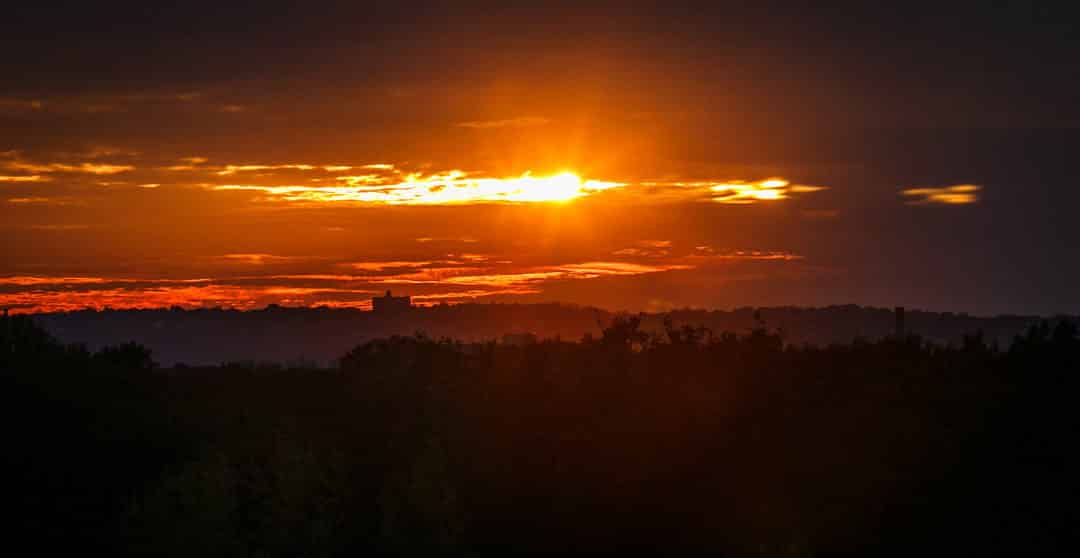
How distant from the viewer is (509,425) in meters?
38.5

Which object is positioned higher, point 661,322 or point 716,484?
point 661,322

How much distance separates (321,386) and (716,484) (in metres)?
14.4

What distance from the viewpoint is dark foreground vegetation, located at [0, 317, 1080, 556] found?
32812 millimetres

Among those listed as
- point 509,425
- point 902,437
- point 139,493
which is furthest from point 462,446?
point 902,437

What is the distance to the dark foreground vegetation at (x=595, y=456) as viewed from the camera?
32812mm

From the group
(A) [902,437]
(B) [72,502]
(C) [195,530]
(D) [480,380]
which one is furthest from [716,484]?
(B) [72,502]

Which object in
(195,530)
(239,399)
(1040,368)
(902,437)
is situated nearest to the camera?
(195,530)

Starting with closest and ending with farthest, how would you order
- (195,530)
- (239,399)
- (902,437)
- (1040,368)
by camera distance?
(195,530) → (902,437) → (1040,368) → (239,399)

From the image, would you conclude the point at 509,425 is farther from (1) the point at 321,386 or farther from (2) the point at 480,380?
(1) the point at 321,386

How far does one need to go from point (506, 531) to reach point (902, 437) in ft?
32.9

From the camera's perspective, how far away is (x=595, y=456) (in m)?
36.4

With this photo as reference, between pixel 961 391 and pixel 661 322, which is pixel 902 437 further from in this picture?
pixel 661 322

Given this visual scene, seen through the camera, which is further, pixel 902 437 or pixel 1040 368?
pixel 1040 368

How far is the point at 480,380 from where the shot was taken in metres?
41.7
